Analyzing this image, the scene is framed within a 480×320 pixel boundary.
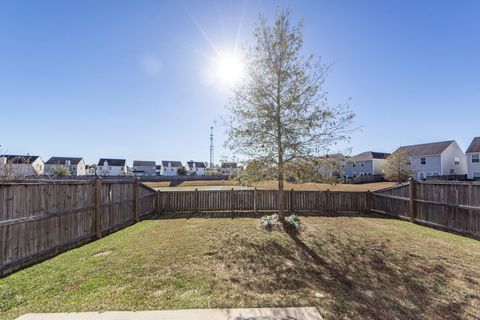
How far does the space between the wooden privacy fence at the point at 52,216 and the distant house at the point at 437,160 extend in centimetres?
4161

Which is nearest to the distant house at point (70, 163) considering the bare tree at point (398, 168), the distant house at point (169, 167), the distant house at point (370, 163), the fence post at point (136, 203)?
the distant house at point (169, 167)

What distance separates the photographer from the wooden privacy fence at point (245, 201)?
1276 centimetres

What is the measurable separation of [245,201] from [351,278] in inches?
327

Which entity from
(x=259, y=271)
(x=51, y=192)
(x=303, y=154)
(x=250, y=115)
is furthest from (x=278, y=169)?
(x=51, y=192)

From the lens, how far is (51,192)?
6.12 m

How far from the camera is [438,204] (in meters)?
9.31

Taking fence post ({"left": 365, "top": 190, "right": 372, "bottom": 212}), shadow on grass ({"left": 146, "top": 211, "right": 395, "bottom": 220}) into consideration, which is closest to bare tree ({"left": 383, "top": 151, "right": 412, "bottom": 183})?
fence post ({"left": 365, "top": 190, "right": 372, "bottom": 212})

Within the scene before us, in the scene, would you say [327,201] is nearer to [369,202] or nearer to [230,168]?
[369,202]

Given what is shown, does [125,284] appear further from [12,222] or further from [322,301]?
[322,301]

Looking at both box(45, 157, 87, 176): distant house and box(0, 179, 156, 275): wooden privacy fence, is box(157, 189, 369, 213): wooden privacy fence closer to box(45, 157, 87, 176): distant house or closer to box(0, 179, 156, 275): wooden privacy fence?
box(0, 179, 156, 275): wooden privacy fence

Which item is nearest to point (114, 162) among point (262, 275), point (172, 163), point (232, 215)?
point (172, 163)

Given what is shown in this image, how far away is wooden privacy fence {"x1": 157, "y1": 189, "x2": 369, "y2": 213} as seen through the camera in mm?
12758

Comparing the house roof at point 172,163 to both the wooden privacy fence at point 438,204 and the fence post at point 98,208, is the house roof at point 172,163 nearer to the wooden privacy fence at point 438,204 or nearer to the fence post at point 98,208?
the wooden privacy fence at point 438,204

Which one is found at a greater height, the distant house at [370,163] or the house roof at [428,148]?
the house roof at [428,148]
